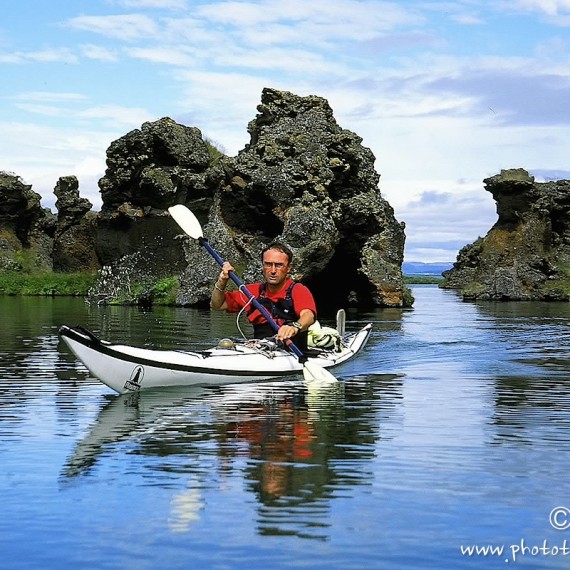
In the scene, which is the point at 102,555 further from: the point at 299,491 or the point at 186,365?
the point at 186,365

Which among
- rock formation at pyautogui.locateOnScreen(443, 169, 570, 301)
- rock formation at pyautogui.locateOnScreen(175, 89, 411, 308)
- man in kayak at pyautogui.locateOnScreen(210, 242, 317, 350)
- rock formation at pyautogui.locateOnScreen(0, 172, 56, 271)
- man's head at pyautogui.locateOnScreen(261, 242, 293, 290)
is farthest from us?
rock formation at pyautogui.locateOnScreen(443, 169, 570, 301)

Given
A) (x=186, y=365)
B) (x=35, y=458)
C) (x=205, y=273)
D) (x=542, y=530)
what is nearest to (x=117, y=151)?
(x=205, y=273)

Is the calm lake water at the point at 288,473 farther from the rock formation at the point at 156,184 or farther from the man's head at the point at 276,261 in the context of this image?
the rock formation at the point at 156,184

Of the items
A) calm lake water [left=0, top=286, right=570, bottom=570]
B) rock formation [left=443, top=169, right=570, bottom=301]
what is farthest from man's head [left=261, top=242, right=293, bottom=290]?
rock formation [left=443, top=169, right=570, bottom=301]

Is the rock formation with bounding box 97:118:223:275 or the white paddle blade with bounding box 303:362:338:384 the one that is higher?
the rock formation with bounding box 97:118:223:275

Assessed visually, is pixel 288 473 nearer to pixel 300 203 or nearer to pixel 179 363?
pixel 179 363

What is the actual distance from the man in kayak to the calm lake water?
0.77 meters

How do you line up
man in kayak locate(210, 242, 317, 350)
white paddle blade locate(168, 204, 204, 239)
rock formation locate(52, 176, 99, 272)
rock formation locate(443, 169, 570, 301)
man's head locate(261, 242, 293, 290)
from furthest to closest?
rock formation locate(443, 169, 570, 301) < rock formation locate(52, 176, 99, 272) < white paddle blade locate(168, 204, 204, 239) < man in kayak locate(210, 242, 317, 350) < man's head locate(261, 242, 293, 290)

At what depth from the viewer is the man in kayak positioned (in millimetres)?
13133

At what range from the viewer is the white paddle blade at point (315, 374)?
531 inches

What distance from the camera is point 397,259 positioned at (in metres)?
40.2

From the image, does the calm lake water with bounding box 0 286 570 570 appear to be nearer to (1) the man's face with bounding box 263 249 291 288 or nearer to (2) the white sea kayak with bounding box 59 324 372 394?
(2) the white sea kayak with bounding box 59 324 372 394

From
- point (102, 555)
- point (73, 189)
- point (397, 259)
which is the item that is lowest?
point (102, 555)

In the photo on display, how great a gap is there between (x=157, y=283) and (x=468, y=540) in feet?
111
